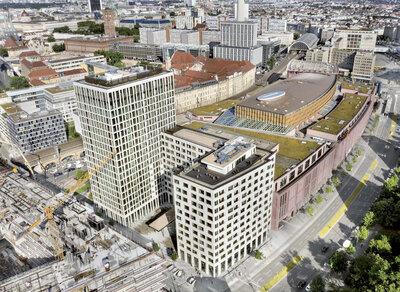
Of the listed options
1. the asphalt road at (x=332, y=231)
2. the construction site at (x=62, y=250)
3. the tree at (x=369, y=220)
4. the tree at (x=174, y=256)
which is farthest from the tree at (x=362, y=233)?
the construction site at (x=62, y=250)

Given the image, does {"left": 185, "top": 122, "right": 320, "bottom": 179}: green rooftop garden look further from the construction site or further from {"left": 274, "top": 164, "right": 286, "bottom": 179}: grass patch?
the construction site

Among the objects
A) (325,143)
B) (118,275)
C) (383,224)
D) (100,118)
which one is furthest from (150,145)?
Result: (383,224)

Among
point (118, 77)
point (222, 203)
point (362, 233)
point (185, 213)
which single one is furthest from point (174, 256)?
point (362, 233)

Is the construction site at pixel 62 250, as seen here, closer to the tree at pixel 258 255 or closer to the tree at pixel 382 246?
the tree at pixel 258 255

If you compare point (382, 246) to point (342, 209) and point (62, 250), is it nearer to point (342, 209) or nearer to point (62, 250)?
point (342, 209)

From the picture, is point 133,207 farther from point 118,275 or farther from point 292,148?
point 292,148

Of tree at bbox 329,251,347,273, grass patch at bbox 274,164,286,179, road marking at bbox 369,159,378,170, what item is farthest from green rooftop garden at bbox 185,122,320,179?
road marking at bbox 369,159,378,170
